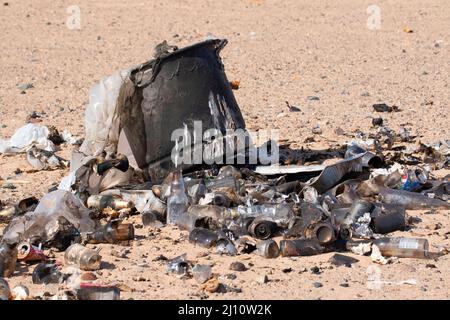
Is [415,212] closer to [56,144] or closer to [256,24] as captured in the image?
[56,144]

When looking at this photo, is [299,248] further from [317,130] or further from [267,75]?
[267,75]

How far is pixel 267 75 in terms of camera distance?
9.29 meters

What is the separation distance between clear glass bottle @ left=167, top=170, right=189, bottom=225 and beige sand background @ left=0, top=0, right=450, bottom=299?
112 mm

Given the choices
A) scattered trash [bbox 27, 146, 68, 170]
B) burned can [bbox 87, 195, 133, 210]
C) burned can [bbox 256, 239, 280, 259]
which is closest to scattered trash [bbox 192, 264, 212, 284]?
burned can [bbox 256, 239, 280, 259]

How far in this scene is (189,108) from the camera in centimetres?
573

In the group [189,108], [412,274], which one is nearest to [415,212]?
[412,274]

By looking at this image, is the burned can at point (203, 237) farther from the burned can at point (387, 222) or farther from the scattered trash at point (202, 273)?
the burned can at point (387, 222)

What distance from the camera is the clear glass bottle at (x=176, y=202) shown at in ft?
17.1

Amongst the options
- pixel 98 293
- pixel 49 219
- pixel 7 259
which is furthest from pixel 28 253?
pixel 98 293

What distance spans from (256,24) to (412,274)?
276 inches

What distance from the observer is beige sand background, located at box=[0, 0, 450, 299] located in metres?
4.42

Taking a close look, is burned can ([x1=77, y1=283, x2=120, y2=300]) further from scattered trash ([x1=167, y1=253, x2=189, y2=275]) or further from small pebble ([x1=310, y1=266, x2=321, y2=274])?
small pebble ([x1=310, y1=266, x2=321, y2=274])

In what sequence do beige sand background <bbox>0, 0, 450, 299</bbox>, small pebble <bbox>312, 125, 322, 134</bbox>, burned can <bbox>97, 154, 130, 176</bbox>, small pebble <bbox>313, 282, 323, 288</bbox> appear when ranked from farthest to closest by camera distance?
small pebble <bbox>312, 125, 322, 134</bbox>, burned can <bbox>97, 154, 130, 176</bbox>, beige sand background <bbox>0, 0, 450, 299</bbox>, small pebble <bbox>313, 282, 323, 288</bbox>

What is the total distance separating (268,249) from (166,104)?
1372 mm
